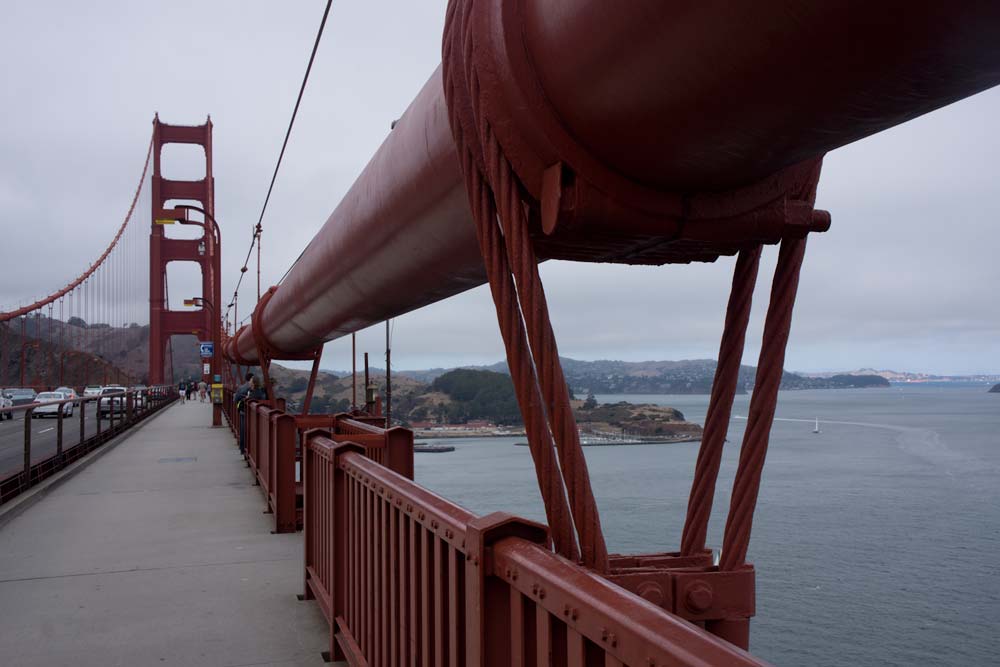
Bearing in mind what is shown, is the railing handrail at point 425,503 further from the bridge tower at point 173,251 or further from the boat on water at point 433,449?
the boat on water at point 433,449

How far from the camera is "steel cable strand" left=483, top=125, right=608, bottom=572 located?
181 centimetres

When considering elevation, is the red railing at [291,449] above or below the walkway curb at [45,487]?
above

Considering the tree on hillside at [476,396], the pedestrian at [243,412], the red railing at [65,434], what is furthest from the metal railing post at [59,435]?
the tree on hillside at [476,396]

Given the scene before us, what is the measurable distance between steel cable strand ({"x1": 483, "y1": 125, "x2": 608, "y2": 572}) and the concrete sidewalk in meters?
2.94

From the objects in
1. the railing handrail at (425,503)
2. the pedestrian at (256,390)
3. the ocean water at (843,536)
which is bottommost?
the ocean water at (843,536)

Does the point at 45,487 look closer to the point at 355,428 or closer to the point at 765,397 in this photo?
the point at 355,428

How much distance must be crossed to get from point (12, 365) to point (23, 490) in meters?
114

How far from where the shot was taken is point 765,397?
7.00ft

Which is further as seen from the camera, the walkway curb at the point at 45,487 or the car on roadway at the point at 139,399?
the car on roadway at the point at 139,399

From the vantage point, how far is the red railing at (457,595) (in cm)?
137

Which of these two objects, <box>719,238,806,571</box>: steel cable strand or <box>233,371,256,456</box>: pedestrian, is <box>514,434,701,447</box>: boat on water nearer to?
<box>233,371,256,456</box>: pedestrian

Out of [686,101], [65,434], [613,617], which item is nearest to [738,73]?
[686,101]

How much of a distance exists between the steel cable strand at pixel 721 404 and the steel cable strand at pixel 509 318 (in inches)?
20.7

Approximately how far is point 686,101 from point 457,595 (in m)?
1.55
